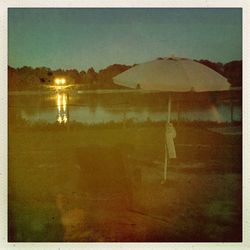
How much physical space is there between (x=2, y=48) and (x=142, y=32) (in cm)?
81

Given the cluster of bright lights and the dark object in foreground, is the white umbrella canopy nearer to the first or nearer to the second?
the cluster of bright lights

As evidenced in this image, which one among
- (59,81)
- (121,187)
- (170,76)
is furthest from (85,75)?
(121,187)

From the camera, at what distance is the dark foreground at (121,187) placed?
252cm

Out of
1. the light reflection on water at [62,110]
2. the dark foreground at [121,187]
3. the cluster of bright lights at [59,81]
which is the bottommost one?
the dark foreground at [121,187]

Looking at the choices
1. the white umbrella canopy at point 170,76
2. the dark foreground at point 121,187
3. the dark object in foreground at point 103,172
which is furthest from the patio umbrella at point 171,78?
the dark object in foreground at point 103,172

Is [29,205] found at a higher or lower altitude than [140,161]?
lower

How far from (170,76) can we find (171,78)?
13mm

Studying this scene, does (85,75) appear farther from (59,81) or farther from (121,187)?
(121,187)

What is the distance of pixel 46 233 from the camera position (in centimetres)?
252

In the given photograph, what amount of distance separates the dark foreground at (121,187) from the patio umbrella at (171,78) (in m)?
0.14

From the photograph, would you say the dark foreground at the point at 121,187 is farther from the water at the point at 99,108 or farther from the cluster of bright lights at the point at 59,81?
the cluster of bright lights at the point at 59,81
